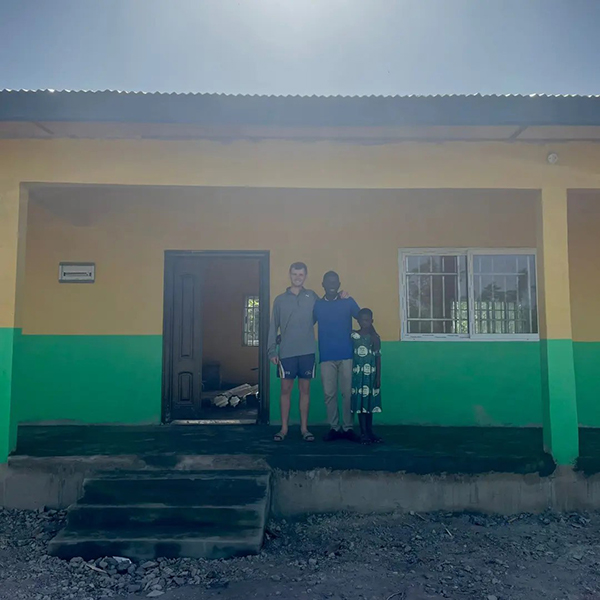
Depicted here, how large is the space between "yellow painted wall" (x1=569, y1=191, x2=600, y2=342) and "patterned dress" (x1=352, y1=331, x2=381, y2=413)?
112 inches

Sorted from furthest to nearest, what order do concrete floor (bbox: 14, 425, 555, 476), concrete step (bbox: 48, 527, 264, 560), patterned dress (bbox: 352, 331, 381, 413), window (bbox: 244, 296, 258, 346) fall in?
window (bbox: 244, 296, 258, 346) < patterned dress (bbox: 352, 331, 381, 413) < concrete floor (bbox: 14, 425, 555, 476) < concrete step (bbox: 48, 527, 264, 560)

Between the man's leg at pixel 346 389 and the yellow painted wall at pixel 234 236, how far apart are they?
127 cm

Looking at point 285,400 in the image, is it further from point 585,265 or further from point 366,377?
point 585,265

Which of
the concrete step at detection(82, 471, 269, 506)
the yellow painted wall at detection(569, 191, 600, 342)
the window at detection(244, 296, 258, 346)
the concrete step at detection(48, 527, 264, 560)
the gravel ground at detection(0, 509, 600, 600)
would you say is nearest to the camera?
the gravel ground at detection(0, 509, 600, 600)

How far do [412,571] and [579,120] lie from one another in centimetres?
358

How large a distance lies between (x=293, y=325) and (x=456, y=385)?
226 centimetres

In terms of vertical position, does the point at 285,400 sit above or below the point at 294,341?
below

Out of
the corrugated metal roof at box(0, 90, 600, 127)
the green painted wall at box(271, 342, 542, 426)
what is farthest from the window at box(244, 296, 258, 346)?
the corrugated metal roof at box(0, 90, 600, 127)

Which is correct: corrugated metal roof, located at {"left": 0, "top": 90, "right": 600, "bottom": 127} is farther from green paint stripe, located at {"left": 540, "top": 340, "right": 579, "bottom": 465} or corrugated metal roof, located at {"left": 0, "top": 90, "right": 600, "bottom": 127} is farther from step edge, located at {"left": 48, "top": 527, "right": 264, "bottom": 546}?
step edge, located at {"left": 48, "top": 527, "right": 264, "bottom": 546}

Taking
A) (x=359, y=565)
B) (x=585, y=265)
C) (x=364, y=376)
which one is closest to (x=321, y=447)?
(x=364, y=376)

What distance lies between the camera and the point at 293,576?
356 centimetres

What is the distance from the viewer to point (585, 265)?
6461mm

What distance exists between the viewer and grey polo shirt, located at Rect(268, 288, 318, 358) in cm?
514

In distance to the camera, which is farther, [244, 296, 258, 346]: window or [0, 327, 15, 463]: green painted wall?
[244, 296, 258, 346]: window
